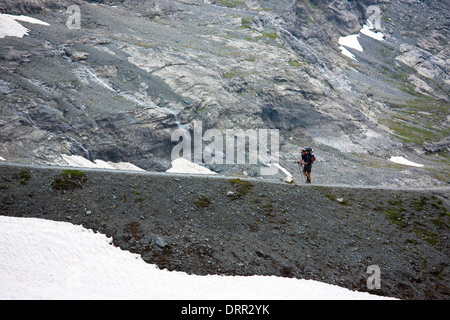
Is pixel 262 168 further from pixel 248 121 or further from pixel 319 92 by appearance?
pixel 319 92

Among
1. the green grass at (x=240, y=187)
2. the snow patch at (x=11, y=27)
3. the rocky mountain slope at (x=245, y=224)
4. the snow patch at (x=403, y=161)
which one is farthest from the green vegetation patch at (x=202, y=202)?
the snow patch at (x=403, y=161)

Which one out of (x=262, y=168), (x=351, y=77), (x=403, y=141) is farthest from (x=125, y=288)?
(x=351, y=77)

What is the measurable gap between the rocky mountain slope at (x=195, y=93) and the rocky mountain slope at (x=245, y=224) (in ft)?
65.4

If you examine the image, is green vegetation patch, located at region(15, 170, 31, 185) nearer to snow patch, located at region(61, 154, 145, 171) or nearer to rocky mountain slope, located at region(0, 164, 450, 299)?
rocky mountain slope, located at region(0, 164, 450, 299)

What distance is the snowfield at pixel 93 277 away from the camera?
14.9m

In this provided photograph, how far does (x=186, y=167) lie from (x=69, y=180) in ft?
91.3

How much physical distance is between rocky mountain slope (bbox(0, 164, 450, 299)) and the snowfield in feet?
2.07

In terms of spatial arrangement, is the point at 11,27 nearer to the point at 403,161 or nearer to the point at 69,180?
the point at 69,180

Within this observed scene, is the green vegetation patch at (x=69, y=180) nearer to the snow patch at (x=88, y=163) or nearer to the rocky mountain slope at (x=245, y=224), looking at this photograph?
the rocky mountain slope at (x=245, y=224)

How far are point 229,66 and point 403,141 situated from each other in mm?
47282

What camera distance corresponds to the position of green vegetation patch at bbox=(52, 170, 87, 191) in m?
20.2

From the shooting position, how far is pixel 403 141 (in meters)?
78.8

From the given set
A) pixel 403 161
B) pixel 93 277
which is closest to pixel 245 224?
pixel 93 277

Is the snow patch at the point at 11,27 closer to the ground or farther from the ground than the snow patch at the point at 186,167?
farther from the ground
